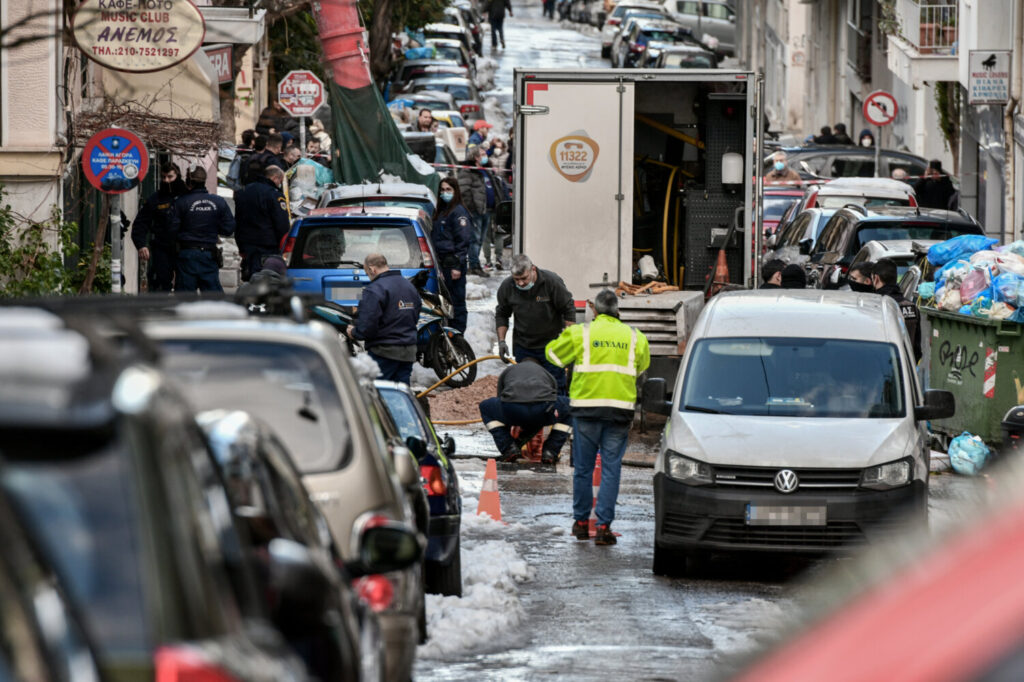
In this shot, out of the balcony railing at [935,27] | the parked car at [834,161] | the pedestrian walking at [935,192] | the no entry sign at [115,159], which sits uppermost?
the balcony railing at [935,27]

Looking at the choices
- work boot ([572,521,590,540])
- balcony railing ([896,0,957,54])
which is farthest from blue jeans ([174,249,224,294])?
balcony railing ([896,0,957,54])

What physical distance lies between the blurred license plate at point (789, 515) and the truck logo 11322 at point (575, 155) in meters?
7.73

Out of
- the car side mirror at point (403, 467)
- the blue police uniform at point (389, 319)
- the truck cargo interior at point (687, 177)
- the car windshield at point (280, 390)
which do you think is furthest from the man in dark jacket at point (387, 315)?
the car windshield at point (280, 390)

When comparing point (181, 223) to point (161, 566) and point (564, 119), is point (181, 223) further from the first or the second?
point (161, 566)

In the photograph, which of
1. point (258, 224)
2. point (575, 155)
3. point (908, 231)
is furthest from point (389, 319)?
point (908, 231)

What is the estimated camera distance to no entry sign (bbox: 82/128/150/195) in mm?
15305

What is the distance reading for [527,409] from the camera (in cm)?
1549

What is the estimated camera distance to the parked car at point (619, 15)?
6769cm

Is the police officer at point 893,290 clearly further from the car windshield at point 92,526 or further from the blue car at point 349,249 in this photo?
the car windshield at point 92,526

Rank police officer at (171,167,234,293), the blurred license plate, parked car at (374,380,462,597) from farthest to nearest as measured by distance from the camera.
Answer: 1. police officer at (171,167,234,293)
2. the blurred license plate
3. parked car at (374,380,462,597)

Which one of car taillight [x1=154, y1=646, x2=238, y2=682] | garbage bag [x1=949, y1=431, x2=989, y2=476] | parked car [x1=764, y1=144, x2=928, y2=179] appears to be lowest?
garbage bag [x1=949, y1=431, x2=989, y2=476]

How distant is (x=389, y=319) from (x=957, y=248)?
5.48 m

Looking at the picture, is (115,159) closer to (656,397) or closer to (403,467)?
(656,397)

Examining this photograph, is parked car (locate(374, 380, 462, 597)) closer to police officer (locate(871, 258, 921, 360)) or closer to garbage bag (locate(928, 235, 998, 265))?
police officer (locate(871, 258, 921, 360))
